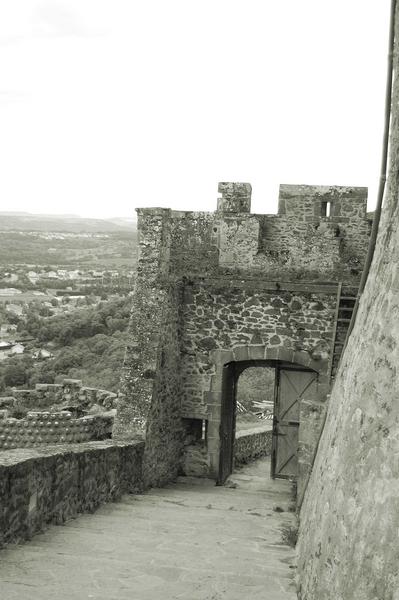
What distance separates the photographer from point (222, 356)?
1288 cm

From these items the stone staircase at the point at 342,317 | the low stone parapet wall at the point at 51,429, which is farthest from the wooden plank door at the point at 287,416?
the low stone parapet wall at the point at 51,429

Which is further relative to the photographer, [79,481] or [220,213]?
[220,213]

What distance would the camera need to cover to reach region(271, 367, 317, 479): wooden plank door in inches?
550

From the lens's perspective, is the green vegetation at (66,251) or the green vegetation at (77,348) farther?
the green vegetation at (66,251)

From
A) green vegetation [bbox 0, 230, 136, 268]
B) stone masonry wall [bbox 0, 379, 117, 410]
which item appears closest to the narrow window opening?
stone masonry wall [bbox 0, 379, 117, 410]

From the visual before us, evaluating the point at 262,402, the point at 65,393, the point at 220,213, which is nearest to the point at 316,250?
the point at 220,213

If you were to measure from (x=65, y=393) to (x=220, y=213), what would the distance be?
8.52 meters

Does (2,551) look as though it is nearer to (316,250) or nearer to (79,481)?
(79,481)

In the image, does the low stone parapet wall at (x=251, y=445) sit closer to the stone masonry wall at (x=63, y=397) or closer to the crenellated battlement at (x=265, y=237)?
the stone masonry wall at (x=63, y=397)

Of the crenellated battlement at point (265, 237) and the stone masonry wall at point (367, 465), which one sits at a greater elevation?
the crenellated battlement at point (265, 237)

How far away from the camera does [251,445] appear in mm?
18219

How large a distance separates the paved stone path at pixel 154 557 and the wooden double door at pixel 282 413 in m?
3.36

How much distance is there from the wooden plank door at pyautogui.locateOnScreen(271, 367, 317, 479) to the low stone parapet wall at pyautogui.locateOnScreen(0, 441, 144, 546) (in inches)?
168

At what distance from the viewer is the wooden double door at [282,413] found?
13.7 meters
